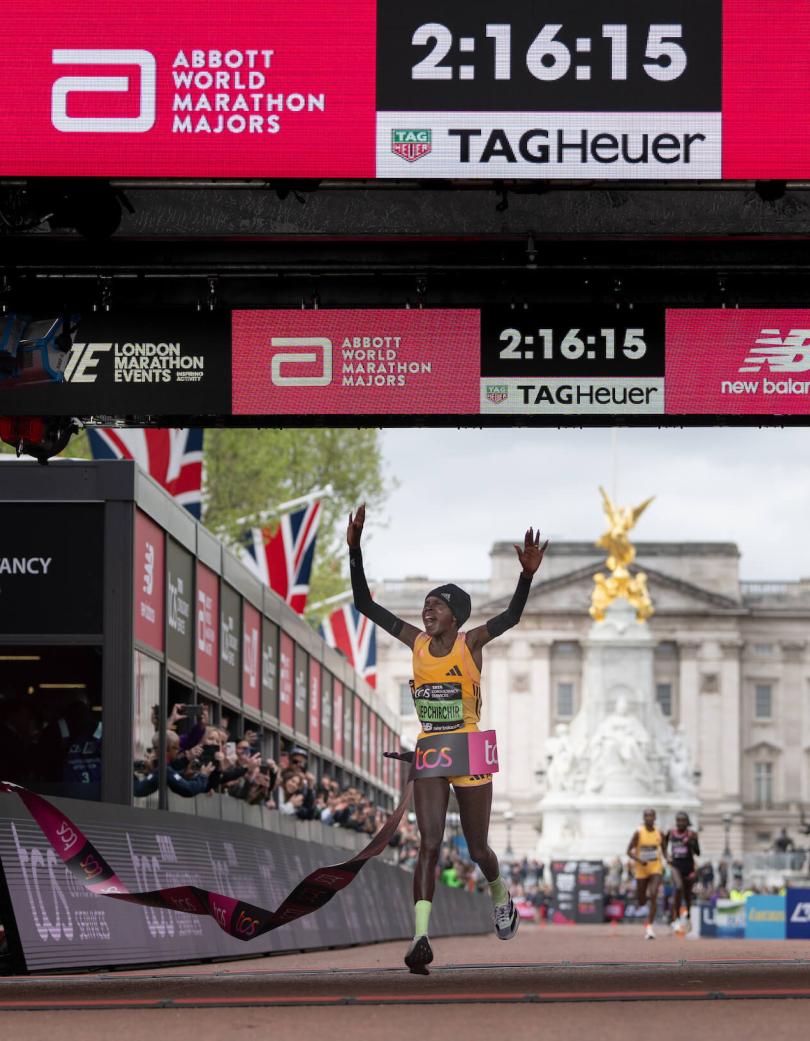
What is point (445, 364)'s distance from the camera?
43.2 feet

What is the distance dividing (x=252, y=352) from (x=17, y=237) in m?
1.70

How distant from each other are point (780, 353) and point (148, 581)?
6.33m

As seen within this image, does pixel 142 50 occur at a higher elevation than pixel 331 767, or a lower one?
higher

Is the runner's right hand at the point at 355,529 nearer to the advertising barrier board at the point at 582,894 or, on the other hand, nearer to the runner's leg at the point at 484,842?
the runner's leg at the point at 484,842

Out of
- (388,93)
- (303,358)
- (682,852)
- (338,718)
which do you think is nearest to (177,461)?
(682,852)

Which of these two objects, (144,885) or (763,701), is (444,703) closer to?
(144,885)

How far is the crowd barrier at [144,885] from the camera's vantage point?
1196 centimetres

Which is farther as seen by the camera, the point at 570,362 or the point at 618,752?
the point at 618,752

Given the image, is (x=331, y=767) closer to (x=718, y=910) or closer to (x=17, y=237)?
(x=718, y=910)

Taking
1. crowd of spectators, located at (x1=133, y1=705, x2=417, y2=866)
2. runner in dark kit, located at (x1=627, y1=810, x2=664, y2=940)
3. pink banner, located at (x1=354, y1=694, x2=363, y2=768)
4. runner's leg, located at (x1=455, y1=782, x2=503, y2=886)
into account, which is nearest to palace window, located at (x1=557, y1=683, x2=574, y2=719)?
pink banner, located at (x1=354, y1=694, x2=363, y2=768)

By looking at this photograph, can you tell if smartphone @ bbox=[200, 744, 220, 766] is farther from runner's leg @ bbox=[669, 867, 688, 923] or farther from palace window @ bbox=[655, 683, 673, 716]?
palace window @ bbox=[655, 683, 673, 716]

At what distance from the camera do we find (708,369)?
13.2 m

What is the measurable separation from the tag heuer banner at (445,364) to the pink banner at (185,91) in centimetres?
273

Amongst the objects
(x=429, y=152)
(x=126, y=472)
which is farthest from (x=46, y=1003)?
(x=126, y=472)
